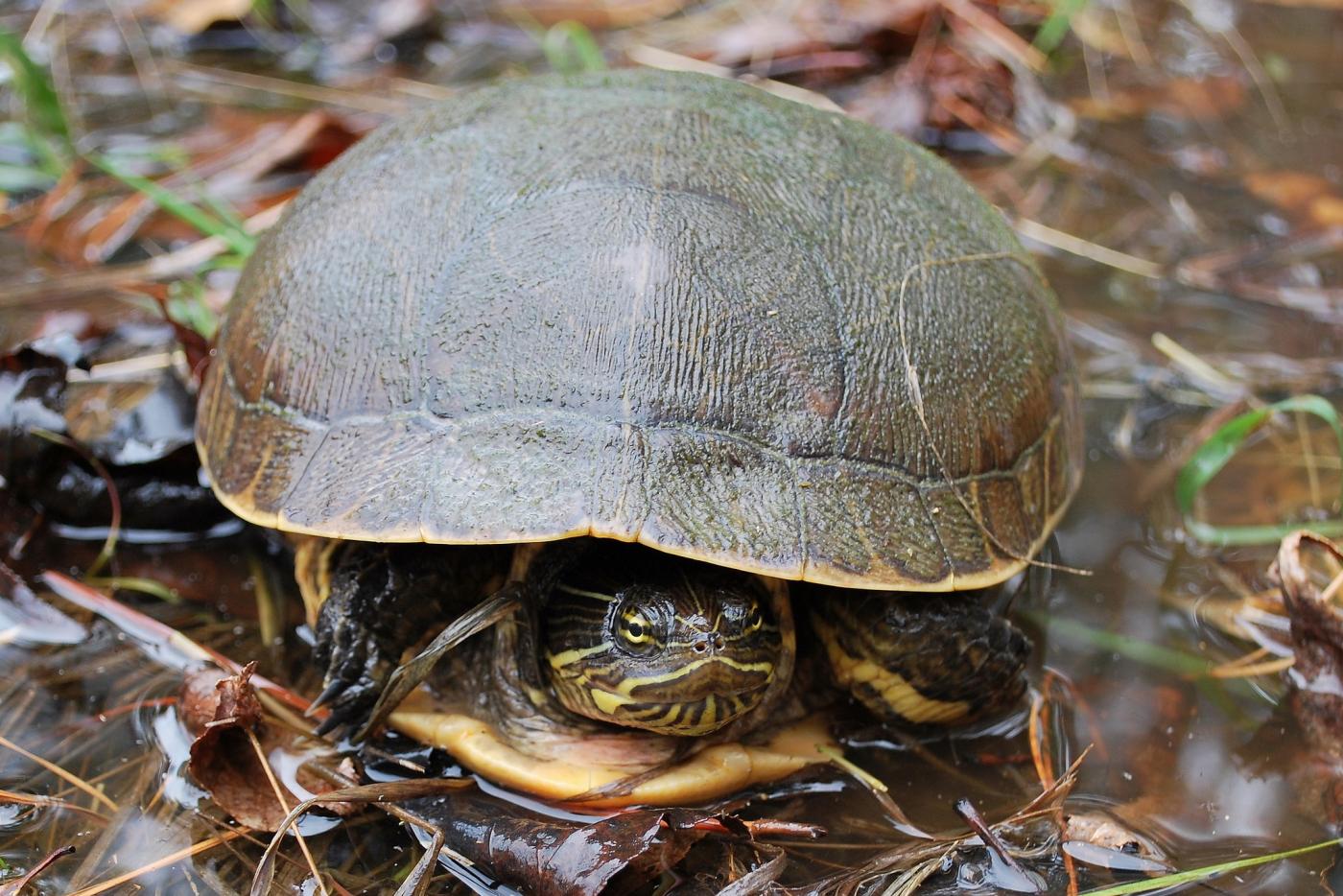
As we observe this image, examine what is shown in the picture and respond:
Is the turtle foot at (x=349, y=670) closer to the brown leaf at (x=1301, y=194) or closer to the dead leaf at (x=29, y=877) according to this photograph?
the dead leaf at (x=29, y=877)

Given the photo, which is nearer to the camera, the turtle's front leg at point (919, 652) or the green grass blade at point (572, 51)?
the turtle's front leg at point (919, 652)

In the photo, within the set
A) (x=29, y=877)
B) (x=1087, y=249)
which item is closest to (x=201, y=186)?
(x=29, y=877)

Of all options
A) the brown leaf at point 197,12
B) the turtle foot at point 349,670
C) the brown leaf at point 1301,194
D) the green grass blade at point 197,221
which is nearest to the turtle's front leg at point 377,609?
the turtle foot at point 349,670

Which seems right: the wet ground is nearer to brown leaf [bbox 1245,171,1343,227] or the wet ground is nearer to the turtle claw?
brown leaf [bbox 1245,171,1343,227]

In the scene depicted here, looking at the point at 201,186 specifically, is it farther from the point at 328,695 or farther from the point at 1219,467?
the point at 1219,467

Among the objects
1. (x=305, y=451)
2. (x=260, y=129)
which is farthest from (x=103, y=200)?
(x=305, y=451)
